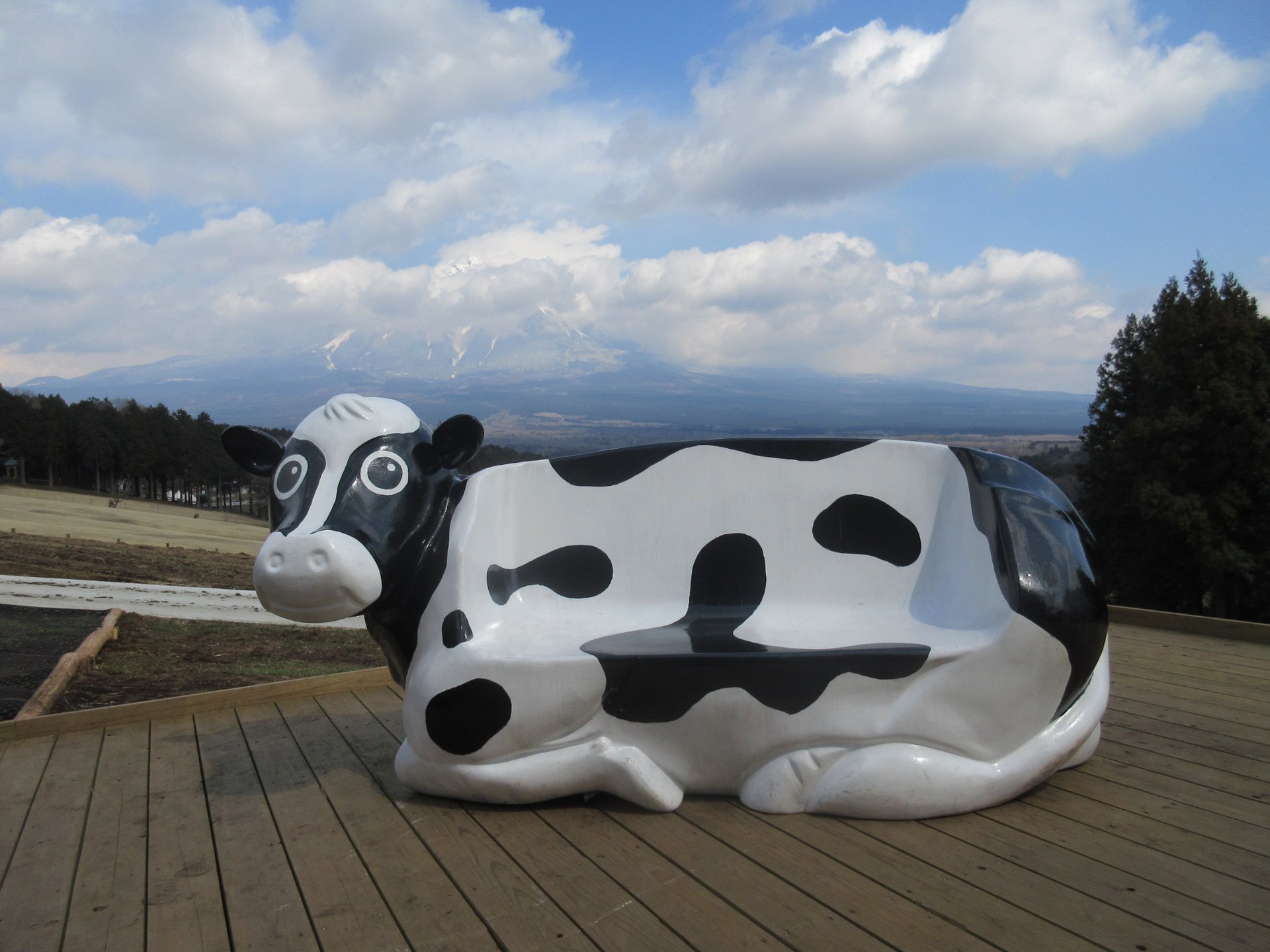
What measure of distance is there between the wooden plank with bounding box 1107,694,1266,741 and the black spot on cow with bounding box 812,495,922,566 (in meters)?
1.38

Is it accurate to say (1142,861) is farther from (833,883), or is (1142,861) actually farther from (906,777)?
(833,883)

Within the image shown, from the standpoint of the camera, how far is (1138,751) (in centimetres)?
372

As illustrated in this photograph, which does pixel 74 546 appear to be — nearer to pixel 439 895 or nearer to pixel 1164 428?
pixel 439 895

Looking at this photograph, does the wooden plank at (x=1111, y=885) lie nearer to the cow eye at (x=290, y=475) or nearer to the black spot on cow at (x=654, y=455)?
the black spot on cow at (x=654, y=455)

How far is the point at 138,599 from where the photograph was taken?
6.90 meters

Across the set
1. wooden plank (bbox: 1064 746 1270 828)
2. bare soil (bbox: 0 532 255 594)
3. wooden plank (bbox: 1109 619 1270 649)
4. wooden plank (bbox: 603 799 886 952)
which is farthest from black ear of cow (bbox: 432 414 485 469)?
bare soil (bbox: 0 532 255 594)

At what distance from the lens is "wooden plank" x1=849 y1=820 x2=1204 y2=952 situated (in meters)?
2.25

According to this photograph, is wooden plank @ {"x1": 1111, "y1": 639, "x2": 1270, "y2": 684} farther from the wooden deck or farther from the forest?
the forest

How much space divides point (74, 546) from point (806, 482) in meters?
9.01

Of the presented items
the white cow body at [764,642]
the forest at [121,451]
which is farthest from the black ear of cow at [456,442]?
the forest at [121,451]

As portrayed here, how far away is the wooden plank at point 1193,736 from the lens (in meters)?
3.68

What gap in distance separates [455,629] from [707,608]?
40.3 inches

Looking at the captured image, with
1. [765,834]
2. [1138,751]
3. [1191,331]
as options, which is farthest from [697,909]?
[1191,331]

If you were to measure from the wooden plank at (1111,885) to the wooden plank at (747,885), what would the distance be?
0.72m
